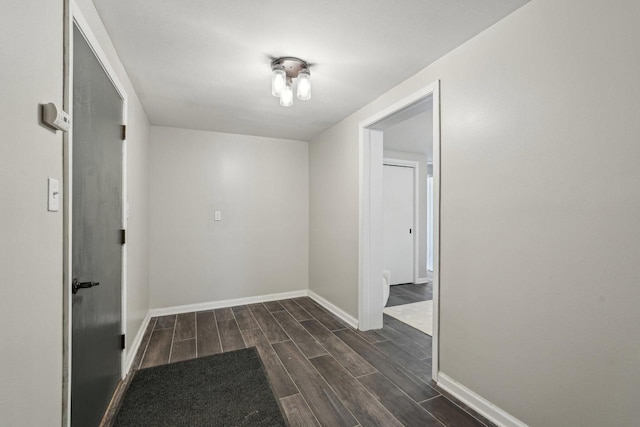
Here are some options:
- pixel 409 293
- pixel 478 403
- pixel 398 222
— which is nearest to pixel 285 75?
pixel 478 403

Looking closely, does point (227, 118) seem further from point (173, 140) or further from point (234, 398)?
point (234, 398)

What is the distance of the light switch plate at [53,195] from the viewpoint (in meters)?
1.03

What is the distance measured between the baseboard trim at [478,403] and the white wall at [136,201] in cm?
242

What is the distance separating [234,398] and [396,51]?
8.43ft

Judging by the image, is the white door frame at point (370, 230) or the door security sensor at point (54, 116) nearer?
the door security sensor at point (54, 116)

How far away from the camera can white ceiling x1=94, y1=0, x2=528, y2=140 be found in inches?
60.7

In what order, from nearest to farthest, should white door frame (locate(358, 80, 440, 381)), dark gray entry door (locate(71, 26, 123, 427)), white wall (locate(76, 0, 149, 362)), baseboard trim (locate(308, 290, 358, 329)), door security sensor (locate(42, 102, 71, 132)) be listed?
door security sensor (locate(42, 102, 71, 132)) < dark gray entry door (locate(71, 26, 123, 427)) < white wall (locate(76, 0, 149, 362)) < white door frame (locate(358, 80, 440, 381)) < baseboard trim (locate(308, 290, 358, 329))

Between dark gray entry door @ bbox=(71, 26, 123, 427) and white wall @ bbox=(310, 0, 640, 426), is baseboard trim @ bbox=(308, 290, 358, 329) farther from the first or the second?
dark gray entry door @ bbox=(71, 26, 123, 427)

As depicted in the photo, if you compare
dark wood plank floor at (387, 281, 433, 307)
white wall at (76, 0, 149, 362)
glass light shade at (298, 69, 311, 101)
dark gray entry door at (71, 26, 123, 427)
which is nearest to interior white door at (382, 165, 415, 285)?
dark wood plank floor at (387, 281, 433, 307)

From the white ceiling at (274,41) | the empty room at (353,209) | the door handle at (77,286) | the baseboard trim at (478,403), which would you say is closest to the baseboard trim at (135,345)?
the empty room at (353,209)

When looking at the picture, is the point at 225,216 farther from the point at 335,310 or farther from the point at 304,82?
the point at 304,82

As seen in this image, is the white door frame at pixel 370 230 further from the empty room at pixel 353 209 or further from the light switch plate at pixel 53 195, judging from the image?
Answer: the light switch plate at pixel 53 195

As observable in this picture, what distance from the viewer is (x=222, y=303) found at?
3795 millimetres

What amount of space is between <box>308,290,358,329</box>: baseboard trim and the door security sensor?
9.25 ft
